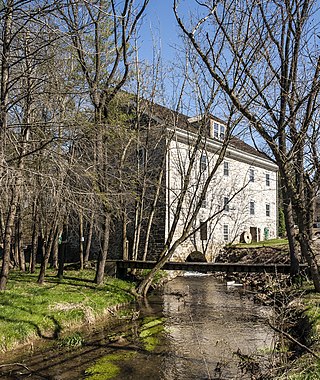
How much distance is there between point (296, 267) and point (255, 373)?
6912 millimetres

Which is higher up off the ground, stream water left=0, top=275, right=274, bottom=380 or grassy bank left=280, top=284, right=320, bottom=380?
grassy bank left=280, top=284, right=320, bottom=380

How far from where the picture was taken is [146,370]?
716 cm

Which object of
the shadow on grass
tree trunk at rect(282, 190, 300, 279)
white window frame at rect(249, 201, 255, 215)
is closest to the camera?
the shadow on grass

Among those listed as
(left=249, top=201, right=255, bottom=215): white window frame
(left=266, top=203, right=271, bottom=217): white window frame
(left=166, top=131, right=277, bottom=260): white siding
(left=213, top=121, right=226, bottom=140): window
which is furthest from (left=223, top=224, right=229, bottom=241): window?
(left=266, top=203, right=271, bottom=217): white window frame

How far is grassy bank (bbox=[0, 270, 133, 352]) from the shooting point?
843cm

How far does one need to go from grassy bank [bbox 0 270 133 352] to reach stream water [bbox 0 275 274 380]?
1.88 ft

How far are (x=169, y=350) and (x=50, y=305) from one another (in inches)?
127

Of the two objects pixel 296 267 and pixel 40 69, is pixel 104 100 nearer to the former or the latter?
pixel 40 69

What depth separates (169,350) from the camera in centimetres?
840

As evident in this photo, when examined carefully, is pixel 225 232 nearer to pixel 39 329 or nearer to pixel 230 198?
pixel 230 198

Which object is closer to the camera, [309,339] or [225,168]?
[309,339]

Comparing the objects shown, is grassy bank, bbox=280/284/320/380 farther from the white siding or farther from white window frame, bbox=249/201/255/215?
white window frame, bbox=249/201/255/215

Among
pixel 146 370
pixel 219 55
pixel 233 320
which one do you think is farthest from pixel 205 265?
pixel 146 370

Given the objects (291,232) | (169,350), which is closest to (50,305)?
(169,350)
